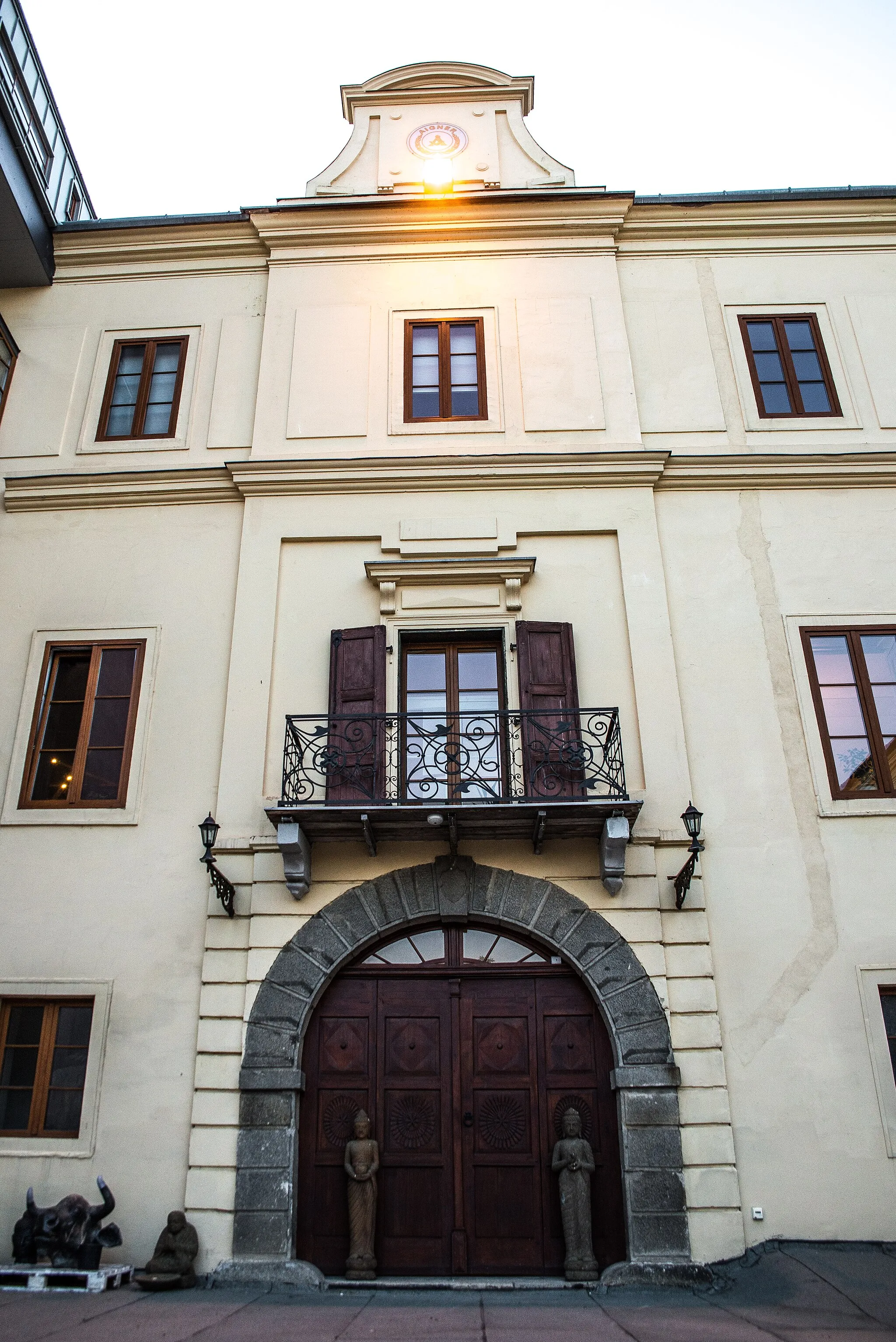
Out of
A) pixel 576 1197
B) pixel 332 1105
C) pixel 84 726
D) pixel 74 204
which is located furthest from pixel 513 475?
pixel 74 204

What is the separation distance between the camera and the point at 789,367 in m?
11.9

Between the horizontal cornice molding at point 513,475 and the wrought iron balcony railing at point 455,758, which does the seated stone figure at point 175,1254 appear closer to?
the wrought iron balcony railing at point 455,758

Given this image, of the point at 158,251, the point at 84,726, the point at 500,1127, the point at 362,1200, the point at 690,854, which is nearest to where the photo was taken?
the point at 362,1200

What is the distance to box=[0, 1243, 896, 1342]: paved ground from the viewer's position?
20.9 ft

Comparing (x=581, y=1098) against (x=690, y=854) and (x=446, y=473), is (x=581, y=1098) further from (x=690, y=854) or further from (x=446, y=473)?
(x=446, y=473)

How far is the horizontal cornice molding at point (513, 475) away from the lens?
36.1 ft

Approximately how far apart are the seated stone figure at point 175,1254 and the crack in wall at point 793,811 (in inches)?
190

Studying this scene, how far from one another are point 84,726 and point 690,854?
6169 millimetres

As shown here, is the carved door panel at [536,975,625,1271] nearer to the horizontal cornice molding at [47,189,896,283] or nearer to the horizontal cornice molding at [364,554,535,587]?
the horizontal cornice molding at [364,554,535,587]

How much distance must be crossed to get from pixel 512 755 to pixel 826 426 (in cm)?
559

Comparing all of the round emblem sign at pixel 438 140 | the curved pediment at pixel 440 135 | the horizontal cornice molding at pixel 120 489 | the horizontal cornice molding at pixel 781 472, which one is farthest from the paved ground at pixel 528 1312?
the round emblem sign at pixel 438 140

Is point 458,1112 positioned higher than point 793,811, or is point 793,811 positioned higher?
point 793,811

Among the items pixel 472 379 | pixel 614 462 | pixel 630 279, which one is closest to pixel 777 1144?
pixel 614 462

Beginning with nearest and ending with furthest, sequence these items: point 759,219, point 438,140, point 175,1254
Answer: point 175,1254 → point 759,219 → point 438,140
